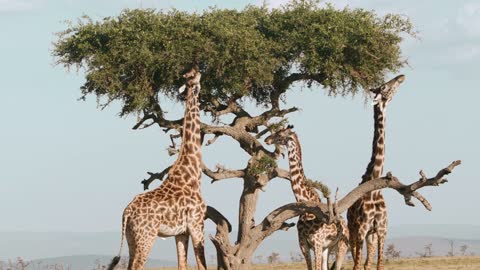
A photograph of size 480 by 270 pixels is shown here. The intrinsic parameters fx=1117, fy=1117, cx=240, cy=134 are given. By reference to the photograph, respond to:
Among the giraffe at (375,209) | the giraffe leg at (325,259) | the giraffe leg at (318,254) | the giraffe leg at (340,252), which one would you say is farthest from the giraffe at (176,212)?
the giraffe at (375,209)

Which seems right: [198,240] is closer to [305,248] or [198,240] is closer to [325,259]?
[305,248]

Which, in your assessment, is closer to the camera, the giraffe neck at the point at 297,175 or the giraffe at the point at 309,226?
the giraffe at the point at 309,226

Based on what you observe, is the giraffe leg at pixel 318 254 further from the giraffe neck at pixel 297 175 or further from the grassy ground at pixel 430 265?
the grassy ground at pixel 430 265

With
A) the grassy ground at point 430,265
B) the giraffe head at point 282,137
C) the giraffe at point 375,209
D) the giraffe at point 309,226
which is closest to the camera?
the giraffe at point 375,209

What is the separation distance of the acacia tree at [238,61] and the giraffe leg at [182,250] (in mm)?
5035

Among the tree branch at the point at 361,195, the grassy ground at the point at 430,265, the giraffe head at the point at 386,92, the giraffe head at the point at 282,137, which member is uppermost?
the giraffe head at the point at 386,92

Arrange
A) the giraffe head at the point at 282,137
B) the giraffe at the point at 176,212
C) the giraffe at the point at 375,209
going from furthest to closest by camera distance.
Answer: the giraffe head at the point at 282,137, the giraffe at the point at 375,209, the giraffe at the point at 176,212

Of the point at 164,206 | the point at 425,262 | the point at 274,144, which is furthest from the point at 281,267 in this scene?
the point at 164,206

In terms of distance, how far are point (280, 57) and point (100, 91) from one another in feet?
19.1

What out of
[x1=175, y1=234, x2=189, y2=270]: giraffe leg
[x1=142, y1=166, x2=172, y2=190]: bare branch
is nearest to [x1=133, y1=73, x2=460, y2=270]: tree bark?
[x1=142, y1=166, x2=172, y2=190]: bare branch

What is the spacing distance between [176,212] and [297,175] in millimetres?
4803

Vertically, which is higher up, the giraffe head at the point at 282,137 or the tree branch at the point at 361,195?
the giraffe head at the point at 282,137

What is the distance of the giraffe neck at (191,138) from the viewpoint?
28.2 m

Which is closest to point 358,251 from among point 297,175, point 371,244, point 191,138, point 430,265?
point 371,244
